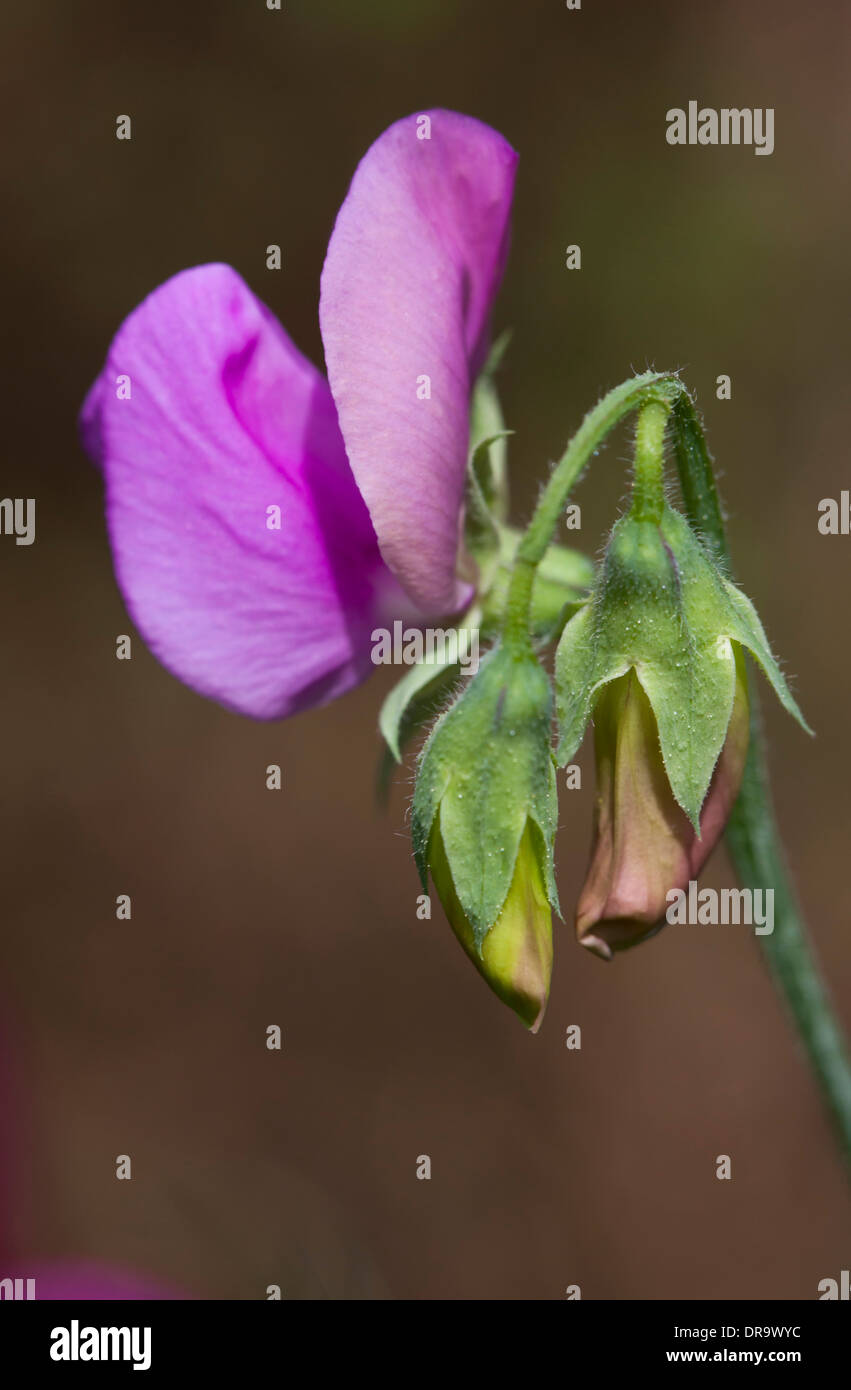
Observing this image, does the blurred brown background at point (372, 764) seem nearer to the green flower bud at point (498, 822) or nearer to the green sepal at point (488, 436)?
the green sepal at point (488, 436)

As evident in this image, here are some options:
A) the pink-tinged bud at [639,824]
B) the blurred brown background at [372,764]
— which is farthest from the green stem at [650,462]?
the blurred brown background at [372,764]

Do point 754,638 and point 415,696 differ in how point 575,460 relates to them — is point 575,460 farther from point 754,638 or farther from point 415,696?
point 415,696

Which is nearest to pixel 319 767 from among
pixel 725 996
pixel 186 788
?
pixel 186 788

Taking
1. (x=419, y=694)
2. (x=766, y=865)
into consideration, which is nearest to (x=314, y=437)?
(x=419, y=694)

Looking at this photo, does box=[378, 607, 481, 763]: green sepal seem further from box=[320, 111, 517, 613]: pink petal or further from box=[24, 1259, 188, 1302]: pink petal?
box=[24, 1259, 188, 1302]: pink petal

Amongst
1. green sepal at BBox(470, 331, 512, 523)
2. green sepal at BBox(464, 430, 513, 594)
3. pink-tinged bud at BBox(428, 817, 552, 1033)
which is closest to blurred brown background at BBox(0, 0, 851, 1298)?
green sepal at BBox(470, 331, 512, 523)

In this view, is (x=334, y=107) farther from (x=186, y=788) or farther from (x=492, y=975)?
(x=492, y=975)
